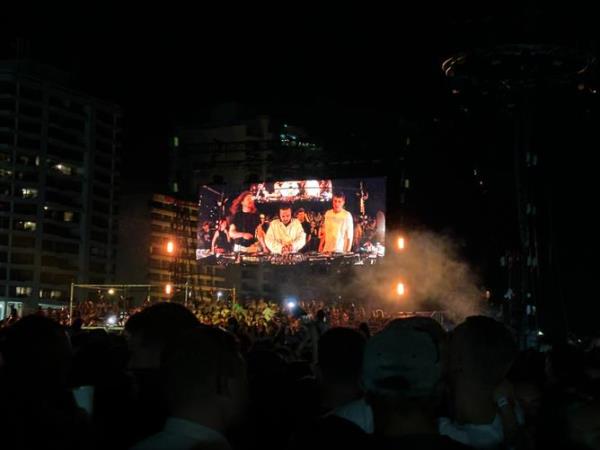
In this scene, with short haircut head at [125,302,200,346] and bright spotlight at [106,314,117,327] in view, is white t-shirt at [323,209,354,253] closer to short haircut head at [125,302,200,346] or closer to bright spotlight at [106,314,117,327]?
bright spotlight at [106,314,117,327]

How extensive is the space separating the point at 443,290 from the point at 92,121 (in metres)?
76.3

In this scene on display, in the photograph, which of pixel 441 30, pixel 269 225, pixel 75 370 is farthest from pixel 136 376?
pixel 269 225

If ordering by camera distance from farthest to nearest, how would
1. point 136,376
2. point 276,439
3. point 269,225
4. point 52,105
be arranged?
point 52,105 < point 269,225 < point 276,439 < point 136,376

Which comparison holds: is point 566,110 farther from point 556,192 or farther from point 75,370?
point 75,370

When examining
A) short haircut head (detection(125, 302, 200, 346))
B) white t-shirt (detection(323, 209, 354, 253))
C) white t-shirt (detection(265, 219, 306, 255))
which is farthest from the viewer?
white t-shirt (detection(265, 219, 306, 255))

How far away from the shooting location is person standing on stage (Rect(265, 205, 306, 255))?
28516 mm

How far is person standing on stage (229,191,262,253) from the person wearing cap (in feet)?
86.7

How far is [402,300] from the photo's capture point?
115ft

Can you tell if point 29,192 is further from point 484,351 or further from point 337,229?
point 484,351

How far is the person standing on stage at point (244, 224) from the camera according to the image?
2922cm

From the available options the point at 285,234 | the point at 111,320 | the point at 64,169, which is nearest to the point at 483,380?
the point at 111,320

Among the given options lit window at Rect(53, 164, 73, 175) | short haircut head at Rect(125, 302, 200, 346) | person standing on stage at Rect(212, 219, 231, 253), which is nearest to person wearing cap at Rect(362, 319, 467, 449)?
short haircut head at Rect(125, 302, 200, 346)

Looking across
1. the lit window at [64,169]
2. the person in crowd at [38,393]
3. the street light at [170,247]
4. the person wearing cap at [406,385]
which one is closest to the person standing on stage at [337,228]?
the street light at [170,247]

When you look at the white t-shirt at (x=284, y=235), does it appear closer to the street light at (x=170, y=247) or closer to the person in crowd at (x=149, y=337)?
the street light at (x=170, y=247)
